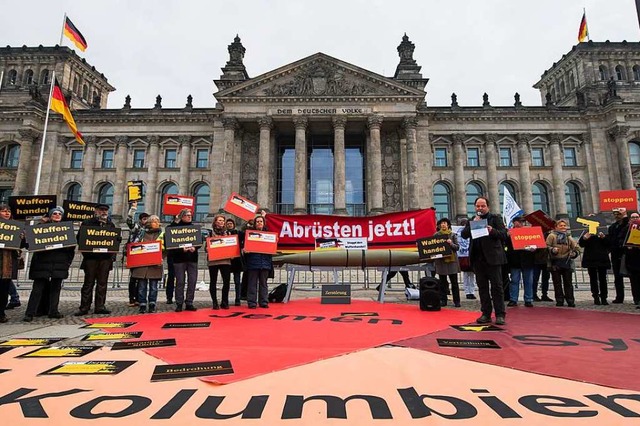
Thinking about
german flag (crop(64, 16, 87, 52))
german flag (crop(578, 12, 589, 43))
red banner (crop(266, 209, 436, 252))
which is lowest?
red banner (crop(266, 209, 436, 252))

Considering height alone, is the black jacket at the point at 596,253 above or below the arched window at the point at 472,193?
below

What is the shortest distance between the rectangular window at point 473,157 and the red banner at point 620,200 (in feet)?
98.9

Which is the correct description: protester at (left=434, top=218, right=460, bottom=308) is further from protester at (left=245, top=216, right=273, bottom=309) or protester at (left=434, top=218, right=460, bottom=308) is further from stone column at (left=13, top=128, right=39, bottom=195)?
stone column at (left=13, top=128, right=39, bottom=195)

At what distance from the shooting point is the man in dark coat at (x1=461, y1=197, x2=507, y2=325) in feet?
23.5

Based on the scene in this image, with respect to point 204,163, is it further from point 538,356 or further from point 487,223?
point 538,356

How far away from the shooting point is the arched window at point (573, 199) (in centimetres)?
4062

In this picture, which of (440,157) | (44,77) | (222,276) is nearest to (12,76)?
(44,77)

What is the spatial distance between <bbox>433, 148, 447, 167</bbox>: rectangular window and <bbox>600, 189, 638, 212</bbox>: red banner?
97.2 feet

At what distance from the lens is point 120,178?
41000 mm

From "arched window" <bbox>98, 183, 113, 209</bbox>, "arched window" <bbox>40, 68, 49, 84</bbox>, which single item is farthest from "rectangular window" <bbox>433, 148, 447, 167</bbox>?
"arched window" <bbox>40, 68, 49, 84</bbox>

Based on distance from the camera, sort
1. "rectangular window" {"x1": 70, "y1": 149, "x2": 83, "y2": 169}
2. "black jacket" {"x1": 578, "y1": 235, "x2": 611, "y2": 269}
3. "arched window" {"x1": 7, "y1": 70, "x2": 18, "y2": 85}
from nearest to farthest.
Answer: "black jacket" {"x1": 578, "y1": 235, "x2": 611, "y2": 269} → "rectangular window" {"x1": 70, "y1": 149, "x2": 83, "y2": 169} → "arched window" {"x1": 7, "y1": 70, "x2": 18, "y2": 85}

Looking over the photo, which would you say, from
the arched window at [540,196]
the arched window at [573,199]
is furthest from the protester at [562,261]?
the arched window at [573,199]

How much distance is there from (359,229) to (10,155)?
47.0 m

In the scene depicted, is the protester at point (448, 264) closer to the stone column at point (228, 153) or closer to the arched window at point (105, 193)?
the stone column at point (228, 153)
